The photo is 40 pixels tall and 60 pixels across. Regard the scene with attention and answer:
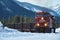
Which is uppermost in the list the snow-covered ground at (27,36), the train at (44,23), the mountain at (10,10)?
the mountain at (10,10)

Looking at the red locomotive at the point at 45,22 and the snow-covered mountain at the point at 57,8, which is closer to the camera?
the red locomotive at the point at 45,22

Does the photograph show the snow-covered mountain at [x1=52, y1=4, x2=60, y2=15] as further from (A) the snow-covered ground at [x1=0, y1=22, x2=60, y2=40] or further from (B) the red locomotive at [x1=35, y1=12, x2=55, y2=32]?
(A) the snow-covered ground at [x1=0, y1=22, x2=60, y2=40]

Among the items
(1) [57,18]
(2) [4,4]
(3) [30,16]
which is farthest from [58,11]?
(2) [4,4]

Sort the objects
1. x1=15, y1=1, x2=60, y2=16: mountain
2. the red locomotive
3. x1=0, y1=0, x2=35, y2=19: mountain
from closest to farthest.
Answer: the red locomotive
x1=15, y1=1, x2=60, y2=16: mountain
x1=0, y1=0, x2=35, y2=19: mountain

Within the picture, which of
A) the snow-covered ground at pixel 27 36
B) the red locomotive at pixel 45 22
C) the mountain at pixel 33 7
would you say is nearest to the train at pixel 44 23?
the red locomotive at pixel 45 22

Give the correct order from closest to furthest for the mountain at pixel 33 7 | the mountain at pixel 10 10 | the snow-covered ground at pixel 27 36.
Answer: the snow-covered ground at pixel 27 36, the mountain at pixel 33 7, the mountain at pixel 10 10

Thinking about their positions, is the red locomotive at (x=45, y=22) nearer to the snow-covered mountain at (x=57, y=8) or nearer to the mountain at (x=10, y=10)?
the snow-covered mountain at (x=57, y=8)

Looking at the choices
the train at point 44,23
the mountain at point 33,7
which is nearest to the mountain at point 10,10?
the mountain at point 33,7

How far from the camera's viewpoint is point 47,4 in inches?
637

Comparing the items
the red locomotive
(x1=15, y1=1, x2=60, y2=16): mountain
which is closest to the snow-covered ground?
the red locomotive

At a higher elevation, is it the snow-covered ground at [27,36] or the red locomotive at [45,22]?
the red locomotive at [45,22]

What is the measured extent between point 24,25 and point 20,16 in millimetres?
934

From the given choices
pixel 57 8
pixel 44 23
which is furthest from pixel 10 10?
pixel 44 23

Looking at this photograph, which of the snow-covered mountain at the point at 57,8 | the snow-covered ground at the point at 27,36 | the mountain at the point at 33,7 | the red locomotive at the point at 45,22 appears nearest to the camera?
the snow-covered ground at the point at 27,36
